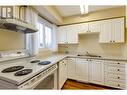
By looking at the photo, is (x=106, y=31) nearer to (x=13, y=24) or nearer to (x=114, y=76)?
(x=114, y=76)

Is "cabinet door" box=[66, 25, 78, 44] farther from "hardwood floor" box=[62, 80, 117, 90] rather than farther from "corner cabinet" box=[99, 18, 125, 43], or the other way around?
"hardwood floor" box=[62, 80, 117, 90]

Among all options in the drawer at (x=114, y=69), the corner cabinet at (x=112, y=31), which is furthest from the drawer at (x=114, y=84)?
the corner cabinet at (x=112, y=31)

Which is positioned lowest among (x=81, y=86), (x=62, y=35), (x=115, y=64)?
(x=81, y=86)

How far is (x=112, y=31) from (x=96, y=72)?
131cm

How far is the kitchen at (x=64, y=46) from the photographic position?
1580 millimetres

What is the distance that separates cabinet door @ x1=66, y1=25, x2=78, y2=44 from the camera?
335cm

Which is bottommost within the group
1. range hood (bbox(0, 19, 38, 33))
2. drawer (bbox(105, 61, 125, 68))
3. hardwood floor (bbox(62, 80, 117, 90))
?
hardwood floor (bbox(62, 80, 117, 90))

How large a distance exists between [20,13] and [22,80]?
58.1 inches

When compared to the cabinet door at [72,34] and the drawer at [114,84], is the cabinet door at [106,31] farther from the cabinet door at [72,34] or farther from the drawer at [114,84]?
the drawer at [114,84]

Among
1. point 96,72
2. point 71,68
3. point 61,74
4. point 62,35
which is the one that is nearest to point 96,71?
point 96,72

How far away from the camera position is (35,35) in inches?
90.7

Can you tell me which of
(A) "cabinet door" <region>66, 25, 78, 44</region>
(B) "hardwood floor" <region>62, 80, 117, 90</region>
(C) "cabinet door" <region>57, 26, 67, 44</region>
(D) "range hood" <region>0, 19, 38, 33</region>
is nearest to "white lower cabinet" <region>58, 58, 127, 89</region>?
(B) "hardwood floor" <region>62, 80, 117, 90</region>

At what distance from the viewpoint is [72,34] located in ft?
11.2

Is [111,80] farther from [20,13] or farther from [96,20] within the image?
[20,13]
